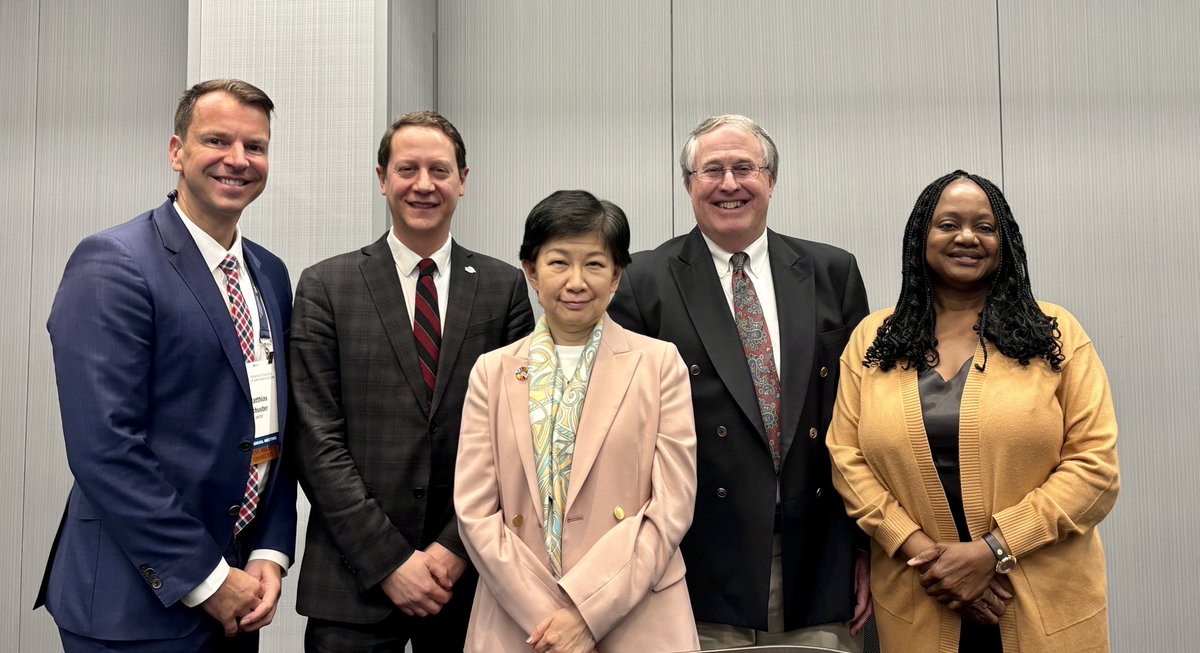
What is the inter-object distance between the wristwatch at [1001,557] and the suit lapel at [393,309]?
1.29 meters

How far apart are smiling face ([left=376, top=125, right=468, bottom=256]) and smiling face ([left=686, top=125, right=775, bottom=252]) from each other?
64 cm

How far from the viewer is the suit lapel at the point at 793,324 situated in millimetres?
2148

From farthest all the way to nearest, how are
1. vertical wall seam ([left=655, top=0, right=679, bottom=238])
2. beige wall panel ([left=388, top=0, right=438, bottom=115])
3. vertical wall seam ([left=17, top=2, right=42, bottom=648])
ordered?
vertical wall seam ([left=17, top=2, right=42, bottom=648]) → vertical wall seam ([left=655, top=0, right=679, bottom=238]) → beige wall panel ([left=388, top=0, right=438, bottom=115])

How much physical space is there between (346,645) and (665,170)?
218cm

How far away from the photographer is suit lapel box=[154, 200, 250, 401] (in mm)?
1939

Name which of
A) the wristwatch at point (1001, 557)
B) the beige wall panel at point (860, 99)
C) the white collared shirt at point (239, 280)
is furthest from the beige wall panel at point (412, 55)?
the wristwatch at point (1001, 557)

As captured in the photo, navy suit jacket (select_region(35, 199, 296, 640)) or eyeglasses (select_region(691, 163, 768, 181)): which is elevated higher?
eyeglasses (select_region(691, 163, 768, 181))

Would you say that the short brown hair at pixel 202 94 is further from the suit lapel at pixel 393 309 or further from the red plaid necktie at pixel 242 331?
the suit lapel at pixel 393 309

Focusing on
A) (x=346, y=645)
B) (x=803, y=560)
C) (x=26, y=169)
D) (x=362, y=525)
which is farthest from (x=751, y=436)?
(x=26, y=169)

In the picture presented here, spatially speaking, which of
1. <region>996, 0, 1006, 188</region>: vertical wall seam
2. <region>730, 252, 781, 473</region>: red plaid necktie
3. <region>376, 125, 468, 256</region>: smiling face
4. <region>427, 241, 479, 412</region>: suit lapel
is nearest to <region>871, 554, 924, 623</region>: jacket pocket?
<region>730, 252, 781, 473</region>: red plaid necktie

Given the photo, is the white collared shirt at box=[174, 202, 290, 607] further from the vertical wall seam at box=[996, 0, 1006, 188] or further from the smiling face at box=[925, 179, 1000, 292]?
the vertical wall seam at box=[996, 0, 1006, 188]

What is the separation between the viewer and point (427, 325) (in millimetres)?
2166

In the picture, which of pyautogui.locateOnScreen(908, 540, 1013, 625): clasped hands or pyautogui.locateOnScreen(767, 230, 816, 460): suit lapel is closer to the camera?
pyautogui.locateOnScreen(908, 540, 1013, 625): clasped hands

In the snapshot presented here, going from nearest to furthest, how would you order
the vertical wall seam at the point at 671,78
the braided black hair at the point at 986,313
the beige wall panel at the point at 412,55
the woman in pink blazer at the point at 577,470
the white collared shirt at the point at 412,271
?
the woman in pink blazer at the point at 577,470 < the braided black hair at the point at 986,313 < the white collared shirt at the point at 412,271 < the beige wall panel at the point at 412,55 < the vertical wall seam at the point at 671,78
